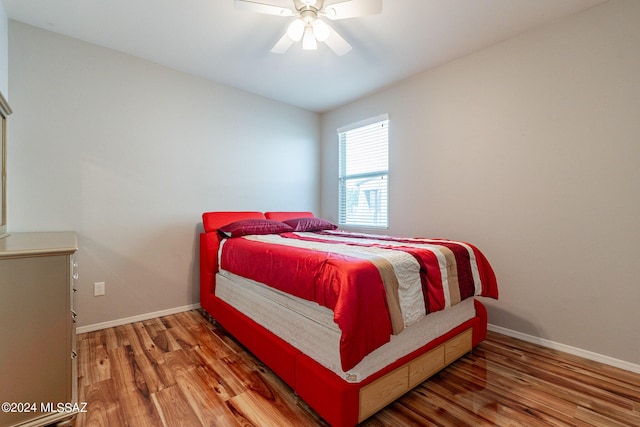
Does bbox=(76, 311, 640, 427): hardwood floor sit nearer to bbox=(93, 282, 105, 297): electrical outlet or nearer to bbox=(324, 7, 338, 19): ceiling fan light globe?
bbox=(93, 282, 105, 297): electrical outlet

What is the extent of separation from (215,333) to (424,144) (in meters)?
2.83

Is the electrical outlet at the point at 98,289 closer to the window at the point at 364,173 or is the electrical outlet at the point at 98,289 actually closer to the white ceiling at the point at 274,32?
the white ceiling at the point at 274,32

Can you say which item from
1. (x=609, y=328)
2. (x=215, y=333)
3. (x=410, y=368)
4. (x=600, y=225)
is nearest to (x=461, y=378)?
(x=410, y=368)

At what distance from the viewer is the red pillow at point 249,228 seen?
2729 millimetres

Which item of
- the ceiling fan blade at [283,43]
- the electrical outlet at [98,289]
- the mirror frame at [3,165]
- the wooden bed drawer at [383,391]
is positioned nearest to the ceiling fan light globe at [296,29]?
the ceiling fan blade at [283,43]

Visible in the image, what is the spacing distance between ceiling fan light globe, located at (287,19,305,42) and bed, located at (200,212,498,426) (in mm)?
1534

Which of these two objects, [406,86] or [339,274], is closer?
[339,274]

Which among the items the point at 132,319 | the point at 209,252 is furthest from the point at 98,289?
the point at 209,252

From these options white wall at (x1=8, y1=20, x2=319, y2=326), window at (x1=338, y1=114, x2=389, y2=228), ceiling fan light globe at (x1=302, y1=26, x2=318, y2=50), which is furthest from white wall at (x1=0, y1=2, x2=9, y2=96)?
window at (x1=338, y1=114, x2=389, y2=228)

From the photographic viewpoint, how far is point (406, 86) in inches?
127

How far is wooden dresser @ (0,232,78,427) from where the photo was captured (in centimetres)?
127

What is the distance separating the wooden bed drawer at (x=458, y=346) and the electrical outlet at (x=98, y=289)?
2.92 meters

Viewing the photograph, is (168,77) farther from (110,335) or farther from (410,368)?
(410,368)

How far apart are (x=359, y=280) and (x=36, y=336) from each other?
156 centimetres
